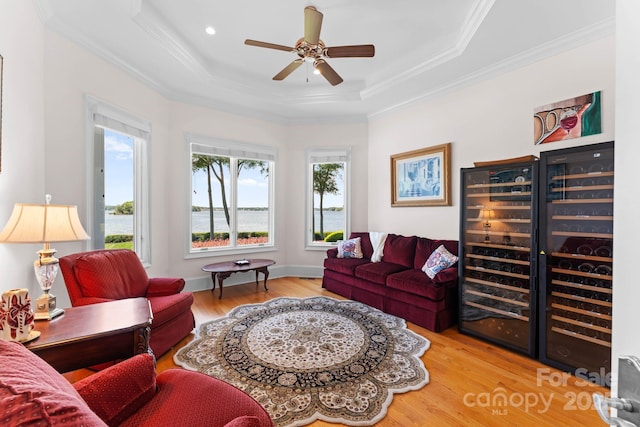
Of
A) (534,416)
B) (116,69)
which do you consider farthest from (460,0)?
(116,69)

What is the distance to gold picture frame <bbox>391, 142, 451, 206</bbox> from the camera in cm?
396

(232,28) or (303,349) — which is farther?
(232,28)

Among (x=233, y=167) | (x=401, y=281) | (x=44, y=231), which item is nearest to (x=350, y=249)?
(x=401, y=281)

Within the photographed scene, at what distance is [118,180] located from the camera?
3.57 metres

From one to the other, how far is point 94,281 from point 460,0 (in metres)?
4.18

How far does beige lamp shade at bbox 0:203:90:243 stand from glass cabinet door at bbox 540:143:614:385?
376cm

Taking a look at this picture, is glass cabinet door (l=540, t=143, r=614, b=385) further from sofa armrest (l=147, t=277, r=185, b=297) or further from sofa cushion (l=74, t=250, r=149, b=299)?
sofa cushion (l=74, t=250, r=149, b=299)

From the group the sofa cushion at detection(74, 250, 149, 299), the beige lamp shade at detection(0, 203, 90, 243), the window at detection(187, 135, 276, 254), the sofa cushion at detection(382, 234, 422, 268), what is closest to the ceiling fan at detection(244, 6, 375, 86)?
the beige lamp shade at detection(0, 203, 90, 243)

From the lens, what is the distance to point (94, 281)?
240 centimetres

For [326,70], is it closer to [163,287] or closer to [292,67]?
[292,67]

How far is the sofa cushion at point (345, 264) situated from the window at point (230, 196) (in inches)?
57.2

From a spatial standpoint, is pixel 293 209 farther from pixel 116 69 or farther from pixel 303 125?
pixel 116 69

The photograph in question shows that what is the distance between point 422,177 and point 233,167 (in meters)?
3.20

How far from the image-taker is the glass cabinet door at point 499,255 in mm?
2662
